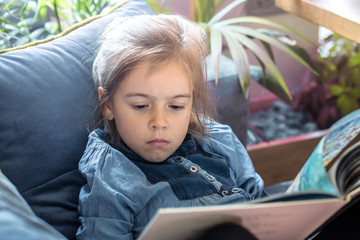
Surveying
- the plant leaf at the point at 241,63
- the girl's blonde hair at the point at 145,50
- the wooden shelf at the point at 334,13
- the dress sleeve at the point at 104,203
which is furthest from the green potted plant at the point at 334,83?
the dress sleeve at the point at 104,203

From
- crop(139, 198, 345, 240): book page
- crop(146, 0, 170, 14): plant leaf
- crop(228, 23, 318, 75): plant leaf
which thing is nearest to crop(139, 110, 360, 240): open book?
crop(139, 198, 345, 240): book page

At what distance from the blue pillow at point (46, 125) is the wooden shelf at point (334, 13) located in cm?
74

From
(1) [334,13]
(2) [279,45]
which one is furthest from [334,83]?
(1) [334,13]

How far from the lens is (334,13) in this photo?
1.35 m

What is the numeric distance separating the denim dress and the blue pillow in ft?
0.18

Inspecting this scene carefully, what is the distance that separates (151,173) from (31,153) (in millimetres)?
285

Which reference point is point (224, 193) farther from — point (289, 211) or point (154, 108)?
point (289, 211)

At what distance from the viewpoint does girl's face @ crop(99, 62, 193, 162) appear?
1015mm

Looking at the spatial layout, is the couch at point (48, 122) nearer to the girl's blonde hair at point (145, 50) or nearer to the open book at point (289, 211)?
the girl's blonde hair at point (145, 50)

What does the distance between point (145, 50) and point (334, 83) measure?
1.60 meters

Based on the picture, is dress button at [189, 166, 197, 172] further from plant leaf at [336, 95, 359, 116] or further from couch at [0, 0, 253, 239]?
plant leaf at [336, 95, 359, 116]

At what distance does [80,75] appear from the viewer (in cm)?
113

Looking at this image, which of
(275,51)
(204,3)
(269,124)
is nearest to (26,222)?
(204,3)

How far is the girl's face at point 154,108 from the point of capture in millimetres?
1015
